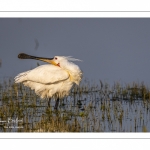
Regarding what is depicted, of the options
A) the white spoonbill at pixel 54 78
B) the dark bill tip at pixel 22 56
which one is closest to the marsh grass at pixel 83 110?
the white spoonbill at pixel 54 78

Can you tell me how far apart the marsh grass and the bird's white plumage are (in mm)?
314

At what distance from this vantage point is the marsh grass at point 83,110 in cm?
989

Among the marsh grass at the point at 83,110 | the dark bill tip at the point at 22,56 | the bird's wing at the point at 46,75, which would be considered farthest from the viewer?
the dark bill tip at the point at 22,56

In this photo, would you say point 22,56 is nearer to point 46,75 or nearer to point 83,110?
point 46,75

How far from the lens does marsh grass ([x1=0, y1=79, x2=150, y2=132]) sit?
32.4 feet

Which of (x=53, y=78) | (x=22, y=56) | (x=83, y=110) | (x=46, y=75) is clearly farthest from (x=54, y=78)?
(x=22, y=56)

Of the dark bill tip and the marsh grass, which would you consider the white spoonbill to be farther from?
the marsh grass

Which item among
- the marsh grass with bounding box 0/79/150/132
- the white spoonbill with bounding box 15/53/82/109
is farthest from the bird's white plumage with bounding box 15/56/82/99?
the marsh grass with bounding box 0/79/150/132

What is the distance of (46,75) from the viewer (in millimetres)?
11406

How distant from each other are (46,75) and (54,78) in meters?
0.17

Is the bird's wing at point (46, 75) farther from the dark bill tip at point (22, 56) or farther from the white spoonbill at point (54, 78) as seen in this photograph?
the dark bill tip at point (22, 56)
